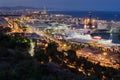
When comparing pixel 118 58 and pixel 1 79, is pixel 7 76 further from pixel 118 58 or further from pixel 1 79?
pixel 118 58

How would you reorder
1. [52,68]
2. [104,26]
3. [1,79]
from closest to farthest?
1. [1,79]
2. [52,68]
3. [104,26]

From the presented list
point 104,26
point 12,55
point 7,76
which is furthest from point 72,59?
point 104,26

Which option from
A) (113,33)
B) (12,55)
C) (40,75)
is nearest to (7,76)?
(40,75)

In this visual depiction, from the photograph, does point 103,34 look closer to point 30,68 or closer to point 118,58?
point 118,58

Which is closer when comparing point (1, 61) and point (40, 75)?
point (40, 75)

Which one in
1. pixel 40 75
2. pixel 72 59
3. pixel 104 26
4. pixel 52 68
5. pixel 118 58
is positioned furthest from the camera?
pixel 104 26

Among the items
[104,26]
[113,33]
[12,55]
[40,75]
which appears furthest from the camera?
[104,26]

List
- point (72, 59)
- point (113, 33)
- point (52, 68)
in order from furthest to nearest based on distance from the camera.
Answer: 1. point (113, 33)
2. point (72, 59)
3. point (52, 68)

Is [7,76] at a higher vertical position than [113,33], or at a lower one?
higher

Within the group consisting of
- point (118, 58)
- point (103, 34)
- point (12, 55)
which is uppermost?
point (12, 55)
